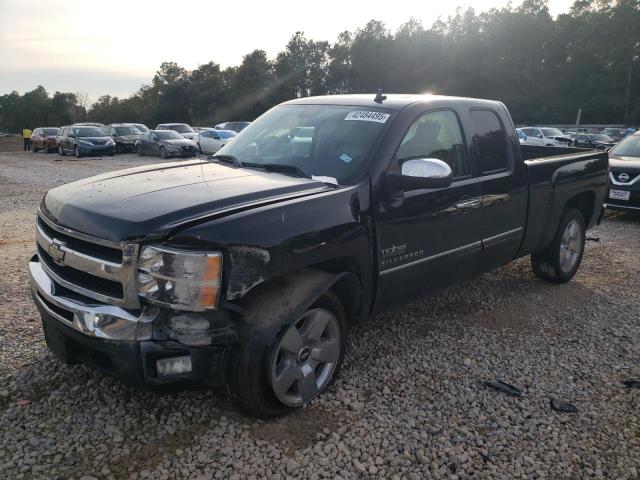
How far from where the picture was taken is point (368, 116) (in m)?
3.63

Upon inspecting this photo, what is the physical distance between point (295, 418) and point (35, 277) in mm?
1744

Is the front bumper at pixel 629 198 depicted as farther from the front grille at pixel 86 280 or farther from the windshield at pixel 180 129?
the windshield at pixel 180 129

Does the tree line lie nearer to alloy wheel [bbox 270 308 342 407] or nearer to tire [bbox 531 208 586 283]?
tire [bbox 531 208 586 283]

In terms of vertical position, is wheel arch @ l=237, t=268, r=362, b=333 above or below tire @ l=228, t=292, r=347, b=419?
above

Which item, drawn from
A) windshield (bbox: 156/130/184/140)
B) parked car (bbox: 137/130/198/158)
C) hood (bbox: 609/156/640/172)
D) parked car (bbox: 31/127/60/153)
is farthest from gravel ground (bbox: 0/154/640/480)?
parked car (bbox: 31/127/60/153)

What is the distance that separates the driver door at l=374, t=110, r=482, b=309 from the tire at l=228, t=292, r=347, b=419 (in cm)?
45

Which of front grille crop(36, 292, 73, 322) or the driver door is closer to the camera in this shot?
front grille crop(36, 292, 73, 322)

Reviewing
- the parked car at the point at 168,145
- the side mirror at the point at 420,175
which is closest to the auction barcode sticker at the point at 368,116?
the side mirror at the point at 420,175

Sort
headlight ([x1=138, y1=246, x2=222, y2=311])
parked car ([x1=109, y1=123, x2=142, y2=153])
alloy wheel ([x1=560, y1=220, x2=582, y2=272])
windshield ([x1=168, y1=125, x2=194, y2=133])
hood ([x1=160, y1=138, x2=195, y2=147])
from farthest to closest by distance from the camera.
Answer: windshield ([x1=168, y1=125, x2=194, y2=133]) < parked car ([x1=109, y1=123, x2=142, y2=153]) < hood ([x1=160, y1=138, x2=195, y2=147]) < alloy wheel ([x1=560, y1=220, x2=582, y2=272]) < headlight ([x1=138, y1=246, x2=222, y2=311])

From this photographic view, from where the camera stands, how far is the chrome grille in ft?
8.16

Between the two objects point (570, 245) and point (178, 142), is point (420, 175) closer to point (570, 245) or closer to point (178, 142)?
point (570, 245)

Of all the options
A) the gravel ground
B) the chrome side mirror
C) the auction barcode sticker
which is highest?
the auction barcode sticker

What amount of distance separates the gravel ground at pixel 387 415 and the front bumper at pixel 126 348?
0.41m

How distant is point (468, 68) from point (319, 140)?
63.2m
